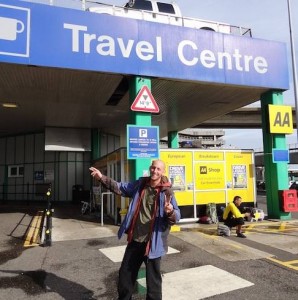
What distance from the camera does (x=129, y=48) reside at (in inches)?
397

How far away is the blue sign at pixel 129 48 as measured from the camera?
30.0 feet

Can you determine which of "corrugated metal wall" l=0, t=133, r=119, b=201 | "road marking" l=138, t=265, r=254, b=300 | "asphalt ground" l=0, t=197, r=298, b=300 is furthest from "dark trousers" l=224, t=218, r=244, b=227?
"corrugated metal wall" l=0, t=133, r=119, b=201

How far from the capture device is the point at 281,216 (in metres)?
12.0

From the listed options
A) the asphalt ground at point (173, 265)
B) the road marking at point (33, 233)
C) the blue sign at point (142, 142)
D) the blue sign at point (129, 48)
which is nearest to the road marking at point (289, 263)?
the asphalt ground at point (173, 265)

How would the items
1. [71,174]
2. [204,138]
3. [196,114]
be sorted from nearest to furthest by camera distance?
[196,114] < [71,174] < [204,138]

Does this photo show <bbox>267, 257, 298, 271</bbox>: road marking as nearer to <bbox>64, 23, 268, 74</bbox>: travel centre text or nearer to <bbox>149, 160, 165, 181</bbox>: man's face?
<bbox>149, 160, 165, 181</bbox>: man's face

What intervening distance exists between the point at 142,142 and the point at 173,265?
4.13 m

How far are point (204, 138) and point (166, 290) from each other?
97589mm

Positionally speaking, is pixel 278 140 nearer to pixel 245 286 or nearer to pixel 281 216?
pixel 281 216

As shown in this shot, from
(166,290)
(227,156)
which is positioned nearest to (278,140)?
(227,156)

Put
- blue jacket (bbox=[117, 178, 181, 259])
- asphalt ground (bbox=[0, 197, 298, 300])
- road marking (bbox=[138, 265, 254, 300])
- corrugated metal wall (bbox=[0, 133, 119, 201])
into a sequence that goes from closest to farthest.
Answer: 1. blue jacket (bbox=[117, 178, 181, 259])
2. road marking (bbox=[138, 265, 254, 300])
3. asphalt ground (bbox=[0, 197, 298, 300])
4. corrugated metal wall (bbox=[0, 133, 119, 201])

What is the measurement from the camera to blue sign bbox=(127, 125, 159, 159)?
30.8ft

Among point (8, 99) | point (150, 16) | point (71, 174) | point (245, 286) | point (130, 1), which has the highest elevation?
point (130, 1)

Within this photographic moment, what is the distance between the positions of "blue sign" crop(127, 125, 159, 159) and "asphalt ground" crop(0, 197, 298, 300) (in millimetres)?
2231
